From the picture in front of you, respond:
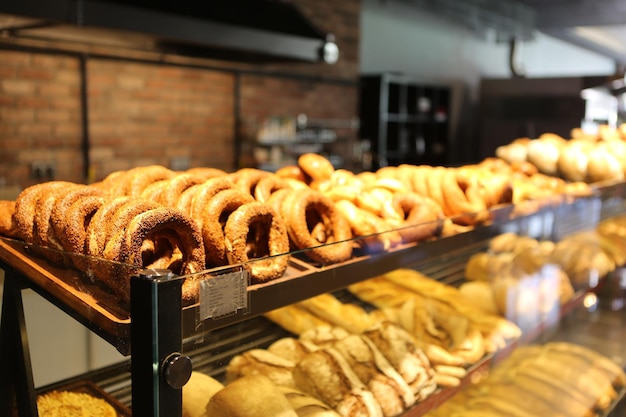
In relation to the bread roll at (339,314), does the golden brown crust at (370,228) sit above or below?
above

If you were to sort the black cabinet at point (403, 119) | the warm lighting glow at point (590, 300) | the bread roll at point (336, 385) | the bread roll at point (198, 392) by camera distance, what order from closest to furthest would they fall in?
1. the bread roll at point (198, 392)
2. the bread roll at point (336, 385)
3. the warm lighting glow at point (590, 300)
4. the black cabinet at point (403, 119)

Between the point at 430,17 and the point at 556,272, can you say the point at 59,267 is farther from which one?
the point at 430,17

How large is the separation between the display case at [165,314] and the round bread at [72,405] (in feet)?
0.09

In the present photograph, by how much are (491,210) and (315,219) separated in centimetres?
61

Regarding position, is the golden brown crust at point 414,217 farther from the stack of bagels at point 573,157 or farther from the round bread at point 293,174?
the stack of bagels at point 573,157

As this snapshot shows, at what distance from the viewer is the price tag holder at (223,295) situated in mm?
922

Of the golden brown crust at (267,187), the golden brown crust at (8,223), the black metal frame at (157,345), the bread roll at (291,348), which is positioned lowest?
the bread roll at (291,348)

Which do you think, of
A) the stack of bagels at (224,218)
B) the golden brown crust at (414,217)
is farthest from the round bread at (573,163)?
the golden brown crust at (414,217)

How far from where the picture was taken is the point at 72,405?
1239mm

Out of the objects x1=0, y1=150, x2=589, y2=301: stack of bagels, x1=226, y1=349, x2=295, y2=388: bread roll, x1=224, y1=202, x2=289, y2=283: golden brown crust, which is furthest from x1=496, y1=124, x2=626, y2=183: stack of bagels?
x1=224, y1=202, x2=289, y2=283: golden brown crust

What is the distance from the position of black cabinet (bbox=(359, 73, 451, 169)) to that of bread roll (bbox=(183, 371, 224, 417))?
6.42m

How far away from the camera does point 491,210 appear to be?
1805 mm

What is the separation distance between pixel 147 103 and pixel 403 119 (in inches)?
147

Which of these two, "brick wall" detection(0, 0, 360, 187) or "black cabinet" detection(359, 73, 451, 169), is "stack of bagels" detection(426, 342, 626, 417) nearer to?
"brick wall" detection(0, 0, 360, 187)
